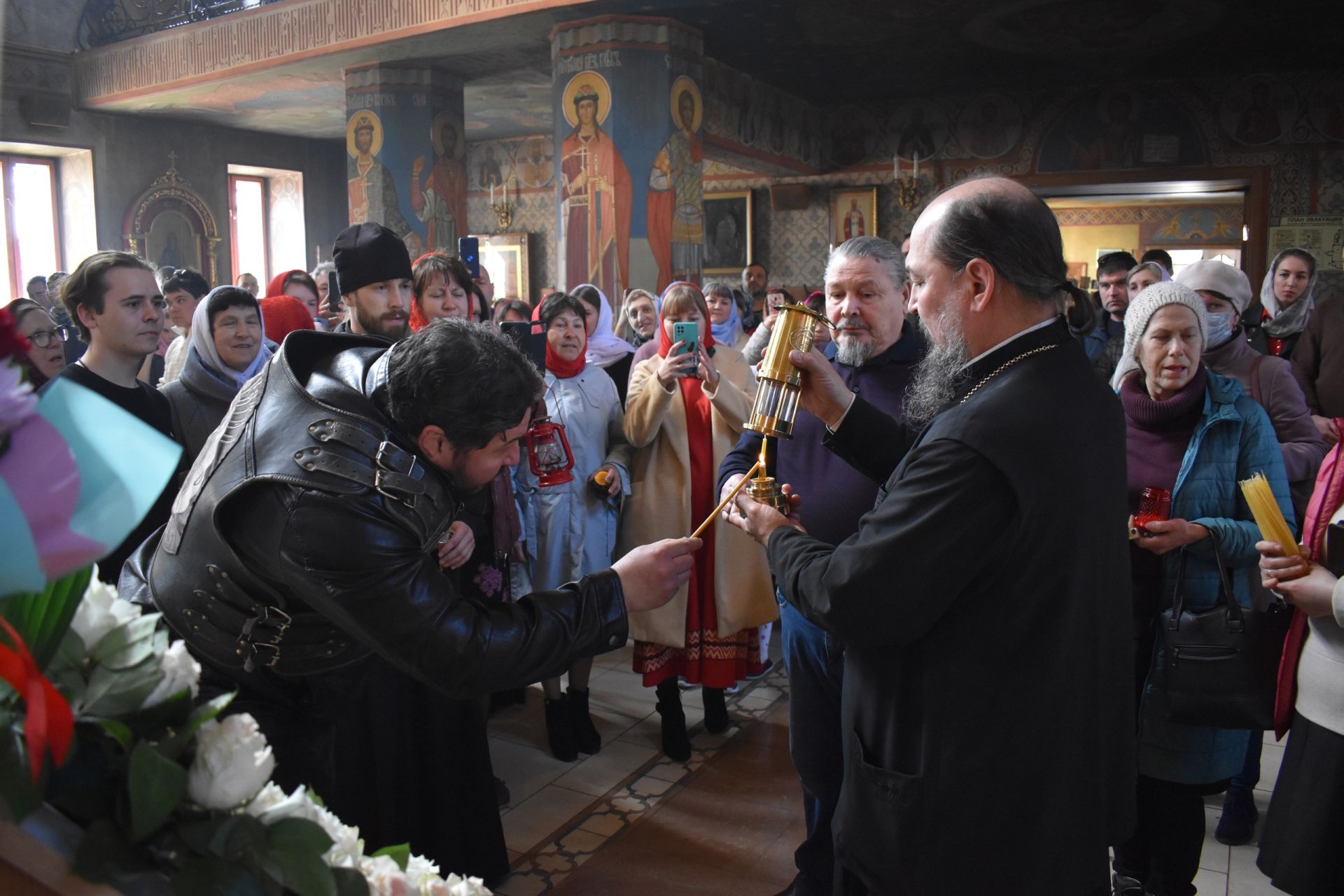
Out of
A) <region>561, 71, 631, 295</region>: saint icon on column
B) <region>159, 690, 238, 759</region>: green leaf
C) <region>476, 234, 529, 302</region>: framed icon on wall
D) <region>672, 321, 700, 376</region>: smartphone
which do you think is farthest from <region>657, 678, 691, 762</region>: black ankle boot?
<region>476, 234, 529, 302</region>: framed icon on wall

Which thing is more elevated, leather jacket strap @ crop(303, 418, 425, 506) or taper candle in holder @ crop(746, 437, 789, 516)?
leather jacket strap @ crop(303, 418, 425, 506)

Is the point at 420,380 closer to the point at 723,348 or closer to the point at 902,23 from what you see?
the point at 723,348

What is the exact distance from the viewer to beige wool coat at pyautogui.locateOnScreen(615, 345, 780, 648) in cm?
395

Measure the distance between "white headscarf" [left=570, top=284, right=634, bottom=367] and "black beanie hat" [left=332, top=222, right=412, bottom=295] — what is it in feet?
5.74

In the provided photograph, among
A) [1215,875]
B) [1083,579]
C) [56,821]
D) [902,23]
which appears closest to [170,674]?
[56,821]

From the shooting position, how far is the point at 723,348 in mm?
4191

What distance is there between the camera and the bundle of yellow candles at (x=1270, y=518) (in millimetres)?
2393

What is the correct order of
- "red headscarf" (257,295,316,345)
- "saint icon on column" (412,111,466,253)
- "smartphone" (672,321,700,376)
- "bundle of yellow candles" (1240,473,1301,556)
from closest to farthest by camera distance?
"bundle of yellow candles" (1240,473,1301,556) < "smartphone" (672,321,700,376) < "red headscarf" (257,295,316,345) < "saint icon on column" (412,111,466,253)

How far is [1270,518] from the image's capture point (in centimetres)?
239

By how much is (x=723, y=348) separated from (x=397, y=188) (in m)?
7.82

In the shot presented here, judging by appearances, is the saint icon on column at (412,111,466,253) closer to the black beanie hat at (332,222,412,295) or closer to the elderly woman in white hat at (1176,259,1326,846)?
the black beanie hat at (332,222,412,295)

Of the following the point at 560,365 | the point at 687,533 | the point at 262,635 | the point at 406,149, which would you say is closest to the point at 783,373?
the point at 262,635

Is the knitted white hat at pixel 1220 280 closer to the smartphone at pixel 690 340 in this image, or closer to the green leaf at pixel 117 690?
the smartphone at pixel 690 340

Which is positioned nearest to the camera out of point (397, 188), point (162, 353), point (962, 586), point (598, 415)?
point (962, 586)
